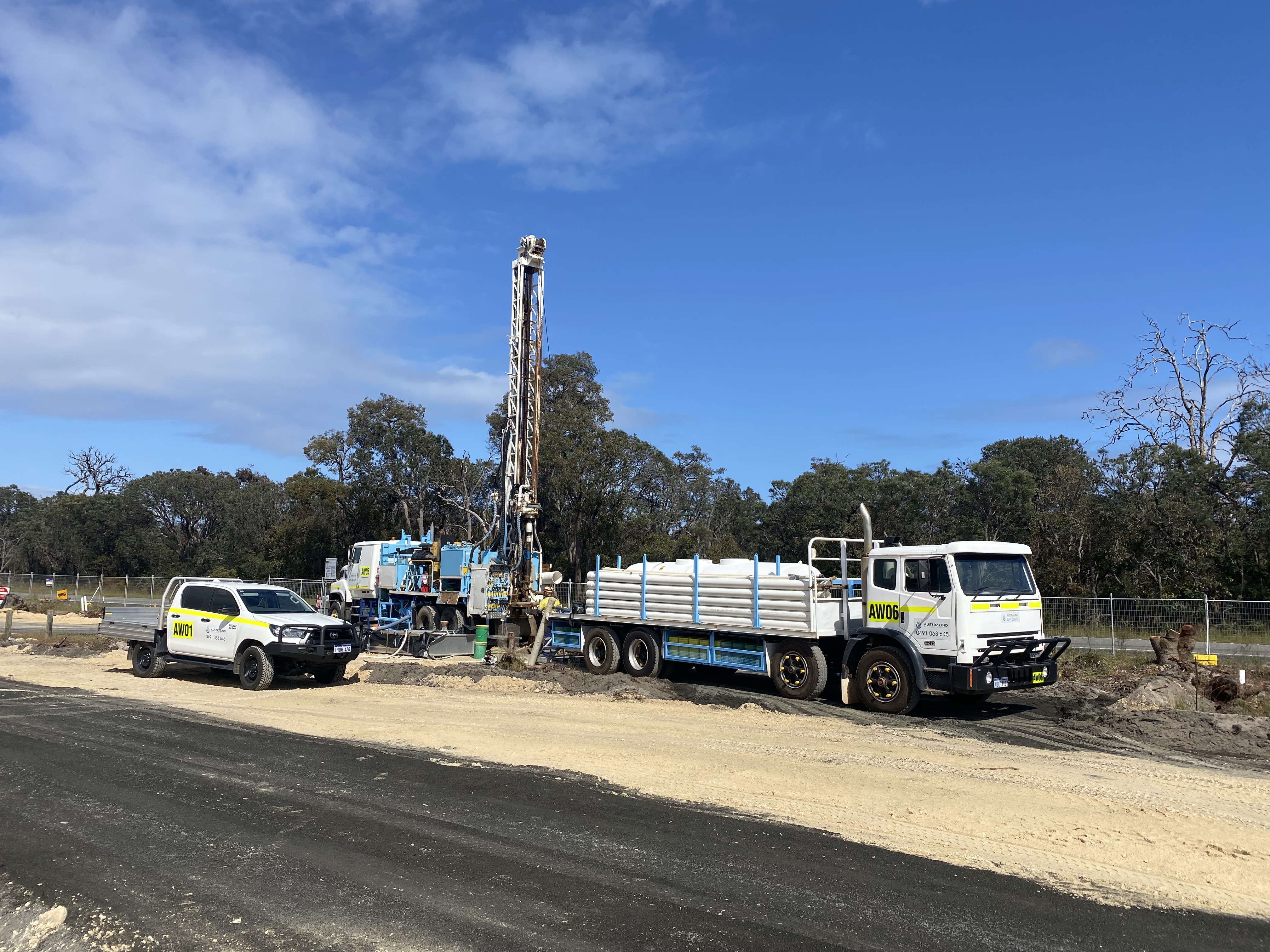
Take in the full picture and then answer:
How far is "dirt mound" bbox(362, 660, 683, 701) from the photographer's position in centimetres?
1527

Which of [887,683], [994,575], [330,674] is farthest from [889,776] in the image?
[330,674]

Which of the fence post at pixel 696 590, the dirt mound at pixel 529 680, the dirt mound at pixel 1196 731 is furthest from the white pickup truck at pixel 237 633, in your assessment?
the dirt mound at pixel 1196 731

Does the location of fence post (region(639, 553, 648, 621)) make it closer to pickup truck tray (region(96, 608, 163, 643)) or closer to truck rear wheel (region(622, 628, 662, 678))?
truck rear wheel (region(622, 628, 662, 678))

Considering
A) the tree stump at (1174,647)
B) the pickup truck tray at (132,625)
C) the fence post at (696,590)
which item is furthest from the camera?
the tree stump at (1174,647)

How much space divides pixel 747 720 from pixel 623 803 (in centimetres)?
521

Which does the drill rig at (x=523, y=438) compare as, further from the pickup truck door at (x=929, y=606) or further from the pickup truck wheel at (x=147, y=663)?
the pickup truck door at (x=929, y=606)

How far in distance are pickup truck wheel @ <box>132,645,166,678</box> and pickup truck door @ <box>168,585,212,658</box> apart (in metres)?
0.47

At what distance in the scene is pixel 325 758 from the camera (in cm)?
952

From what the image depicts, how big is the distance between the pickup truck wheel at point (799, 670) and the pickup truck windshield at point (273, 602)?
28.2ft

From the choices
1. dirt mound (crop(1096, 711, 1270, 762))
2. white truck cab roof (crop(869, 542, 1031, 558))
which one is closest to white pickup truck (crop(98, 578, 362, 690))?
white truck cab roof (crop(869, 542, 1031, 558))

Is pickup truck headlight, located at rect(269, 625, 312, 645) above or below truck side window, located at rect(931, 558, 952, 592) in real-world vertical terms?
below

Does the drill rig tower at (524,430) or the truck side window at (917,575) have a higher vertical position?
the drill rig tower at (524,430)

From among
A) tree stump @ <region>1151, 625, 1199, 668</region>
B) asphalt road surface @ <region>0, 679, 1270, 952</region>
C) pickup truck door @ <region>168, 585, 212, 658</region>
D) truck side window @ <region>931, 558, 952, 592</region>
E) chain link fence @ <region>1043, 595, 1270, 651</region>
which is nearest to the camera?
asphalt road surface @ <region>0, 679, 1270, 952</region>

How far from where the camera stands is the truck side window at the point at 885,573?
43.7ft
